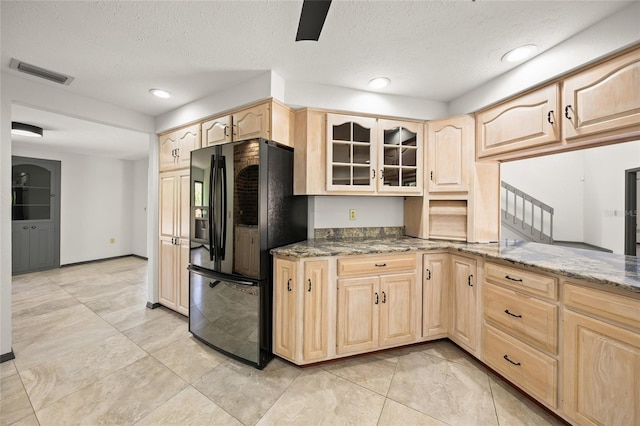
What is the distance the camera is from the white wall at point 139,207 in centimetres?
581

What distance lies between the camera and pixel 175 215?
290cm

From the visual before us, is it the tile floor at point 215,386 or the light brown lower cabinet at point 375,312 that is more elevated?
the light brown lower cabinet at point 375,312

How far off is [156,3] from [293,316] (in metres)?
2.17

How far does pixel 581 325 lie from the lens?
1365 mm

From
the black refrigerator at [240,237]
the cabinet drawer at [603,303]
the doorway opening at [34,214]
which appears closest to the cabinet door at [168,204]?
the black refrigerator at [240,237]

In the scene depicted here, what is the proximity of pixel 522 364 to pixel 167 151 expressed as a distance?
3840 mm

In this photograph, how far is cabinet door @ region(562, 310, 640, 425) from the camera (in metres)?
1.19

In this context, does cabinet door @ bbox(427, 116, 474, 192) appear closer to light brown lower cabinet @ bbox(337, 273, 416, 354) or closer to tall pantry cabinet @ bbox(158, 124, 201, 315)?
light brown lower cabinet @ bbox(337, 273, 416, 354)

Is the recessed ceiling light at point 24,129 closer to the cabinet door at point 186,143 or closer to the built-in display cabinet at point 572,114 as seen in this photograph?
the cabinet door at point 186,143

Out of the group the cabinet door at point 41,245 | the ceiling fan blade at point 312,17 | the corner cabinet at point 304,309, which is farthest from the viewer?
the cabinet door at point 41,245

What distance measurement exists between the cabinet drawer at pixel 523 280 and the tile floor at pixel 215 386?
724mm

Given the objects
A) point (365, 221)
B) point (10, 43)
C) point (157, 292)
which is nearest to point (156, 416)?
point (157, 292)

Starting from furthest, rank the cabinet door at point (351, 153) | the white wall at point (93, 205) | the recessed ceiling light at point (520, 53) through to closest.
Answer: the white wall at point (93, 205)
the cabinet door at point (351, 153)
the recessed ceiling light at point (520, 53)

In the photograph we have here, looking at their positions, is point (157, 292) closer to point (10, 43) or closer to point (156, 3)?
point (10, 43)
